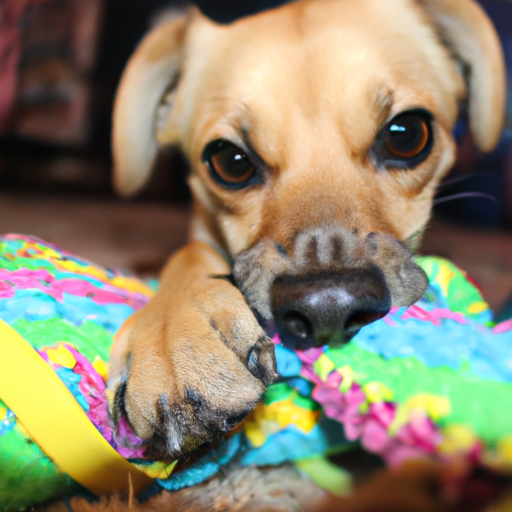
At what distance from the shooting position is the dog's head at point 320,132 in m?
1.14

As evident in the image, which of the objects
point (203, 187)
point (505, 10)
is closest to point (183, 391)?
point (203, 187)

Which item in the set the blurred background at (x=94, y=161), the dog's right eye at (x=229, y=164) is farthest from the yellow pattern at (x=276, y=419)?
the blurred background at (x=94, y=161)

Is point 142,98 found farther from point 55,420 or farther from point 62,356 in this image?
point 55,420

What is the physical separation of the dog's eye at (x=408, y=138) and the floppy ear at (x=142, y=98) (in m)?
1.13

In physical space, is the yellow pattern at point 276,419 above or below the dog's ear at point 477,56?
below

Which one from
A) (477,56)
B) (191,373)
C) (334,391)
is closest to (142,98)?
(477,56)

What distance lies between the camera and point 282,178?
1.52 metres

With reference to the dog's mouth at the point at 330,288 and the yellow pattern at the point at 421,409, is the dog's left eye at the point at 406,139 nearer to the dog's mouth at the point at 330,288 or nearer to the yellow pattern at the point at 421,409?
the dog's mouth at the point at 330,288

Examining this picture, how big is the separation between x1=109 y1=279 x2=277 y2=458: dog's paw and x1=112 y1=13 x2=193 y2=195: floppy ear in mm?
1186

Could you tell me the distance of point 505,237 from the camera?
3.38 m

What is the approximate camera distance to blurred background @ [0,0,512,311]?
3.01 meters

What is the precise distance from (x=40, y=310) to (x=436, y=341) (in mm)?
871

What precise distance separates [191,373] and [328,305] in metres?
0.32

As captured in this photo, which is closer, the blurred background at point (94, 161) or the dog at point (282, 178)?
the dog at point (282, 178)
